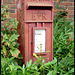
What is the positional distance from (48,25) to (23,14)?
0.34 metres

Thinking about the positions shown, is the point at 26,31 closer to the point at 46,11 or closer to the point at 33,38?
the point at 33,38

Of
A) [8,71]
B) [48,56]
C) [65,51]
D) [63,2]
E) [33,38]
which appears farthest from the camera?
[63,2]

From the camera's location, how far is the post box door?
5.58ft

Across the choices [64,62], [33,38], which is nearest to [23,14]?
[33,38]

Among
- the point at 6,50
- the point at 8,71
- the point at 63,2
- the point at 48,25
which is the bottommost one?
the point at 8,71

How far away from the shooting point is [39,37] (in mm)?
1729

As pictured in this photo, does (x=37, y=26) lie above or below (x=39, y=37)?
above

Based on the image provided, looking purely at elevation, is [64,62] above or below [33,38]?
below

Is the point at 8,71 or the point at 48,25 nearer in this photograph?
the point at 8,71

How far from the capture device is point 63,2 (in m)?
3.35

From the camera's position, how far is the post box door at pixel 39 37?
1702 millimetres

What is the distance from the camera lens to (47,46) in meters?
1.77

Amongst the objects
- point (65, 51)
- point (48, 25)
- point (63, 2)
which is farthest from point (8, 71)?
point (63, 2)

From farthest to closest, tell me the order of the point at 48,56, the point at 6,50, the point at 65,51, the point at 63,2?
the point at 63,2 < the point at 65,51 < the point at 6,50 < the point at 48,56
